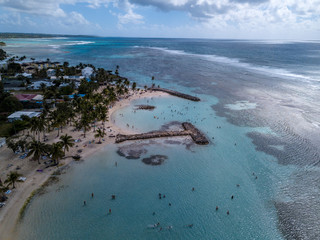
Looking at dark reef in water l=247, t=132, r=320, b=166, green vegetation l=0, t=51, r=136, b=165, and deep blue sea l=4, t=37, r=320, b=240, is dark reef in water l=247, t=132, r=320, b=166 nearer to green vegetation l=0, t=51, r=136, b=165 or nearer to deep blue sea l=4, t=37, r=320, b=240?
deep blue sea l=4, t=37, r=320, b=240

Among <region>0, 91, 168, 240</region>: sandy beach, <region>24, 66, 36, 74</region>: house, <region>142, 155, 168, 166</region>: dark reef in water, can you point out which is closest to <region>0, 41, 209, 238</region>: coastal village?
<region>0, 91, 168, 240</region>: sandy beach

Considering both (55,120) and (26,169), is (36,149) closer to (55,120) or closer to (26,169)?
(26,169)

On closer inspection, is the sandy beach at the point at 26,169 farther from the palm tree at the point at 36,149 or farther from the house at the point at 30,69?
the house at the point at 30,69

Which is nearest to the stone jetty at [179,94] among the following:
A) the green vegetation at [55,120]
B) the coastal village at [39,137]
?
the coastal village at [39,137]

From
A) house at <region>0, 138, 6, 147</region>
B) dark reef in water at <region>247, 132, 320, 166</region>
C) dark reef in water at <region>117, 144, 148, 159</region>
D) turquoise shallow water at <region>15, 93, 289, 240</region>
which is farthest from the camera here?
dark reef in water at <region>117, 144, 148, 159</region>

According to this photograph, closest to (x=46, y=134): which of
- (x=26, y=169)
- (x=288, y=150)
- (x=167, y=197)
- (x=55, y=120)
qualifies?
(x=55, y=120)

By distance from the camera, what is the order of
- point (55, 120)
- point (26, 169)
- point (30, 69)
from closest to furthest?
point (26, 169)
point (55, 120)
point (30, 69)

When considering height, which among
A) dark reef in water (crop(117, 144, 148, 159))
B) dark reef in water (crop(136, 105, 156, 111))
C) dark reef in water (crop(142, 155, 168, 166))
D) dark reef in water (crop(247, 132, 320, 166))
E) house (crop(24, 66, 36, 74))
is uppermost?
house (crop(24, 66, 36, 74))

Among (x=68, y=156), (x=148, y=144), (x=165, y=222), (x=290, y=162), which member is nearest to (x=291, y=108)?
(x=290, y=162)
